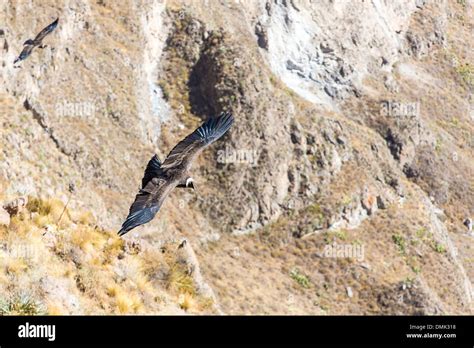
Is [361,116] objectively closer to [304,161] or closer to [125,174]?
[304,161]

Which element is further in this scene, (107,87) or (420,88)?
(420,88)

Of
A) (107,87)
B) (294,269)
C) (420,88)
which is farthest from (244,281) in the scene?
(420,88)

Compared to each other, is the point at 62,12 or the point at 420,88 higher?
the point at 62,12

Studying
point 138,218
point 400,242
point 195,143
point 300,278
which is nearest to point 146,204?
point 138,218

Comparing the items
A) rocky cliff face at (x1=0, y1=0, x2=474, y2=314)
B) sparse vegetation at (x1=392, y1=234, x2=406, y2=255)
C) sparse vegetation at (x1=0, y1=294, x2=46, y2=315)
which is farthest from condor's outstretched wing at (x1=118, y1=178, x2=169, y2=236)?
sparse vegetation at (x1=392, y1=234, x2=406, y2=255)
